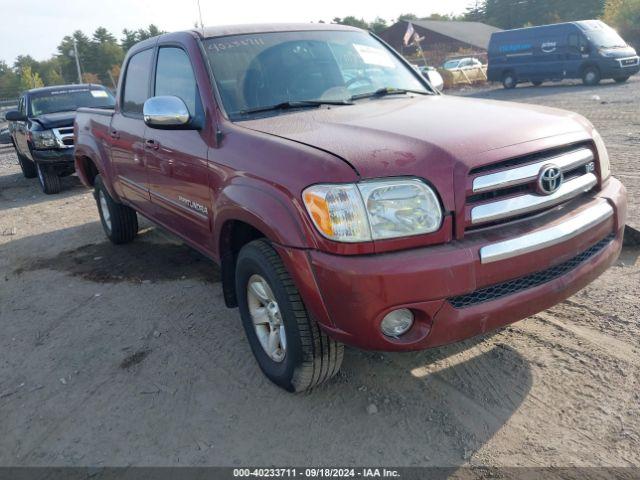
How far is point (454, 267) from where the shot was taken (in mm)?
2244

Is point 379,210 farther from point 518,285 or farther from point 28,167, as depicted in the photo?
point 28,167

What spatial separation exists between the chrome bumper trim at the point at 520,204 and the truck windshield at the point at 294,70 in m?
1.41

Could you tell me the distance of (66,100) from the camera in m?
10.2

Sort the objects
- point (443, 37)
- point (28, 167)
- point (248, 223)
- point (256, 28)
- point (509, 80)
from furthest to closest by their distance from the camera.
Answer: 1. point (443, 37)
2. point (509, 80)
3. point (28, 167)
4. point (256, 28)
5. point (248, 223)

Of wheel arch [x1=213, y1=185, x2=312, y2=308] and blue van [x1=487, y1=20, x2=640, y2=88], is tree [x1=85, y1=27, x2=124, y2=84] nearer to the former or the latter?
blue van [x1=487, y1=20, x2=640, y2=88]

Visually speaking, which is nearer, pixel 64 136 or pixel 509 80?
pixel 64 136

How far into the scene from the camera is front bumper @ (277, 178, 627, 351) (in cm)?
223

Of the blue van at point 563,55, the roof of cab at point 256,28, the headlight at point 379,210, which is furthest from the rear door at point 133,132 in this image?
the blue van at point 563,55

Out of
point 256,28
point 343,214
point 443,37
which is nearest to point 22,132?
point 256,28

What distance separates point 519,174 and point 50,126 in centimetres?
857

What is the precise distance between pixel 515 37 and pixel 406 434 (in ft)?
77.5

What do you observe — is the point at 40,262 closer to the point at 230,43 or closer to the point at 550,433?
the point at 230,43

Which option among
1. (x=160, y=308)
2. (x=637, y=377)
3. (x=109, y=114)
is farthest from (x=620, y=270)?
(x=109, y=114)

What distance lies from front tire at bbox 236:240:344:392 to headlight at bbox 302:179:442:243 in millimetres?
454
